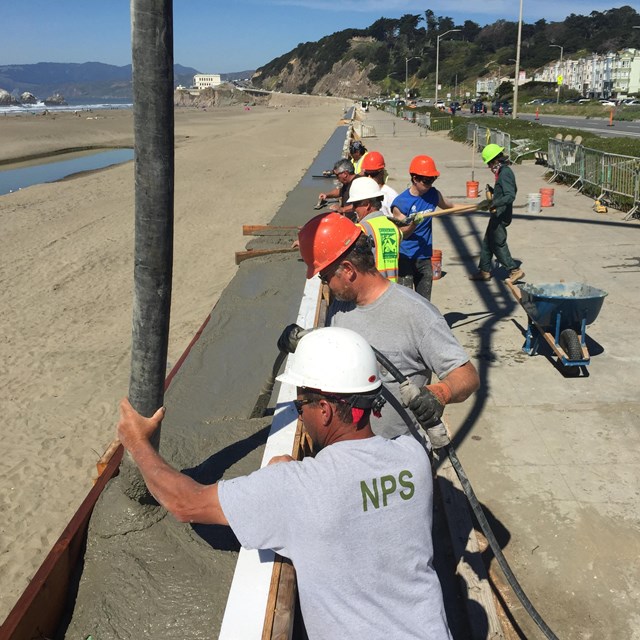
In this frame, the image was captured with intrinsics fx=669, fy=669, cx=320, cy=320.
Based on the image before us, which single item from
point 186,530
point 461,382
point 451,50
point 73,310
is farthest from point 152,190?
point 451,50

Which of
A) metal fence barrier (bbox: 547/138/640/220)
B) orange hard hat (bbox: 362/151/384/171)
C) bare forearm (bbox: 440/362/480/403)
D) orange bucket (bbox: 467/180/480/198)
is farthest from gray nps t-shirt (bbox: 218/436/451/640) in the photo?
orange bucket (bbox: 467/180/480/198)

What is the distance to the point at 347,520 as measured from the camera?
1868mm

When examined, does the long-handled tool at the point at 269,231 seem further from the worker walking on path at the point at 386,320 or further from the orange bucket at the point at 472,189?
the worker walking on path at the point at 386,320

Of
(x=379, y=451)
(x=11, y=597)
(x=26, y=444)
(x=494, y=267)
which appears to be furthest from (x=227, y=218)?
(x=379, y=451)

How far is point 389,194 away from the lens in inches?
283

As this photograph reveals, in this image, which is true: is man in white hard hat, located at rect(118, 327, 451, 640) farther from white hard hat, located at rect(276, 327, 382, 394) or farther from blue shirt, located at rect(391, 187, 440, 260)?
blue shirt, located at rect(391, 187, 440, 260)

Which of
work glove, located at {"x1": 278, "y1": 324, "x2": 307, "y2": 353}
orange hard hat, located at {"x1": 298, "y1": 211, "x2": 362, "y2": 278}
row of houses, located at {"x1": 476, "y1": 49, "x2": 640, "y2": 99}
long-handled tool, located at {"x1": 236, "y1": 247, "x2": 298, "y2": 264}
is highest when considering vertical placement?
row of houses, located at {"x1": 476, "y1": 49, "x2": 640, "y2": 99}

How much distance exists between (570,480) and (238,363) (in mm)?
2998

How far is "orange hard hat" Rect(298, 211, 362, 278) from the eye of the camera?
10.6 ft

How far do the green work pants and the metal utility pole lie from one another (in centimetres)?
693

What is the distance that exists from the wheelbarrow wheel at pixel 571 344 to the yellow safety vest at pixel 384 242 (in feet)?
7.73

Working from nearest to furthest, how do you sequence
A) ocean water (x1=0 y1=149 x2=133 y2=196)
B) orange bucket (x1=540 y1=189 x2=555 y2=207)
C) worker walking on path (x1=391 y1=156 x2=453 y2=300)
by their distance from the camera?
worker walking on path (x1=391 y1=156 x2=453 y2=300) < orange bucket (x1=540 y1=189 x2=555 y2=207) < ocean water (x1=0 y1=149 x2=133 y2=196)

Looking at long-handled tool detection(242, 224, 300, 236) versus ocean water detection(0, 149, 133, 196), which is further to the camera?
ocean water detection(0, 149, 133, 196)

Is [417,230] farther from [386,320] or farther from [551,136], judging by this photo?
[551,136]
